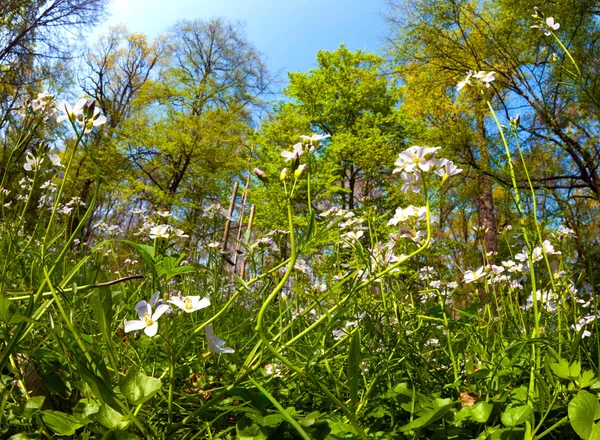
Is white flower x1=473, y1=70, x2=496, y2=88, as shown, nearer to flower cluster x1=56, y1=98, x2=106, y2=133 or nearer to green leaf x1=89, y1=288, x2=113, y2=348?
flower cluster x1=56, y1=98, x2=106, y2=133

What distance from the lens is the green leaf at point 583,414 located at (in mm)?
638

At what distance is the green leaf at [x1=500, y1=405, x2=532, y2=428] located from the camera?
685mm

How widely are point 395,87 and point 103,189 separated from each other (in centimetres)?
1002

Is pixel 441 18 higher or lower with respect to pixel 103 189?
higher

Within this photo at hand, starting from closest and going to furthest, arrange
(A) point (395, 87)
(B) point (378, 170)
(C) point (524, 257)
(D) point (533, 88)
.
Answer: (C) point (524, 257) < (D) point (533, 88) < (B) point (378, 170) < (A) point (395, 87)

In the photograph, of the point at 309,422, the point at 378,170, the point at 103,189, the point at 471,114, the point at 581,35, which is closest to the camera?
the point at 309,422

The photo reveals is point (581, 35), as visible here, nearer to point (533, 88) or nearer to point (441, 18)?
point (533, 88)

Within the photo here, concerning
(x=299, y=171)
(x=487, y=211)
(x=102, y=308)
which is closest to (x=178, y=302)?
(x=102, y=308)

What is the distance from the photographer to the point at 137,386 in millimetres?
631

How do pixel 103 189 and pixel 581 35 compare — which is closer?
pixel 581 35

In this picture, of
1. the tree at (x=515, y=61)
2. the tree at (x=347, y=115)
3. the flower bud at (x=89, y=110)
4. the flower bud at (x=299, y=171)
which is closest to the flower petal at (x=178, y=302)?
the flower bud at (x=299, y=171)

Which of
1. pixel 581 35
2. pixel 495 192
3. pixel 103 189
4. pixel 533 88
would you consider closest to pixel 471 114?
pixel 533 88

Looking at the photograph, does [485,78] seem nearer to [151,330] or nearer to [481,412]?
[481,412]

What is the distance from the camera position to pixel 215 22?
15281mm
